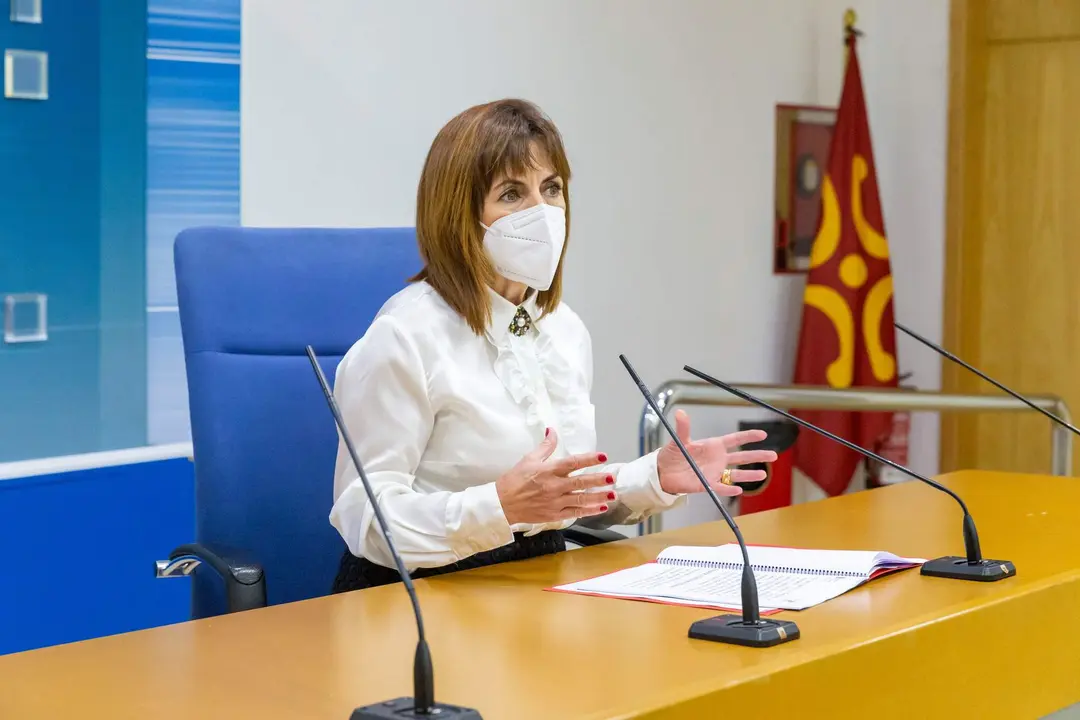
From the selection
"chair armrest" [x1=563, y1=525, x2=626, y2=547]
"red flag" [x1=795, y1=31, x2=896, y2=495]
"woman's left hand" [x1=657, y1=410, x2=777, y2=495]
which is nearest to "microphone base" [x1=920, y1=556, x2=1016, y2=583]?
"woman's left hand" [x1=657, y1=410, x2=777, y2=495]

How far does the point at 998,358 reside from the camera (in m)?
4.62

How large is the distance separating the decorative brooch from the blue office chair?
276 mm

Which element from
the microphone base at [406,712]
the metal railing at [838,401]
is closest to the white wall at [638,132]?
the metal railing at [838,401]

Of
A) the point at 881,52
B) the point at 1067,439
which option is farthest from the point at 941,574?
the point at 881,52

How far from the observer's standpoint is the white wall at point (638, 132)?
3191 mm

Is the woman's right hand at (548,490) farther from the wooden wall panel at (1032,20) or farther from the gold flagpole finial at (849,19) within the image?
the wooden wall panel at (1032,20)

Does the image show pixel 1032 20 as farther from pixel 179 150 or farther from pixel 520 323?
pixel 520 323

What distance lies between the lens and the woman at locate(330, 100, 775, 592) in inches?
69.7

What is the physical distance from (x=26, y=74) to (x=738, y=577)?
1788 mm

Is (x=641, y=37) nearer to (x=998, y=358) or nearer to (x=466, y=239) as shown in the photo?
→ (x=998, y=358)

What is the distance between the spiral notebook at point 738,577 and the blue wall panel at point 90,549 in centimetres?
136

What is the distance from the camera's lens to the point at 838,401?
300 centimetres

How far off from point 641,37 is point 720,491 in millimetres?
2413

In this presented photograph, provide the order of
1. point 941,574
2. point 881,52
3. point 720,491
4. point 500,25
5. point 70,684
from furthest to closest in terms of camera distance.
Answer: point 881,52 → point 500,25 → point 720,491 → point 941,574 → point 70,684
